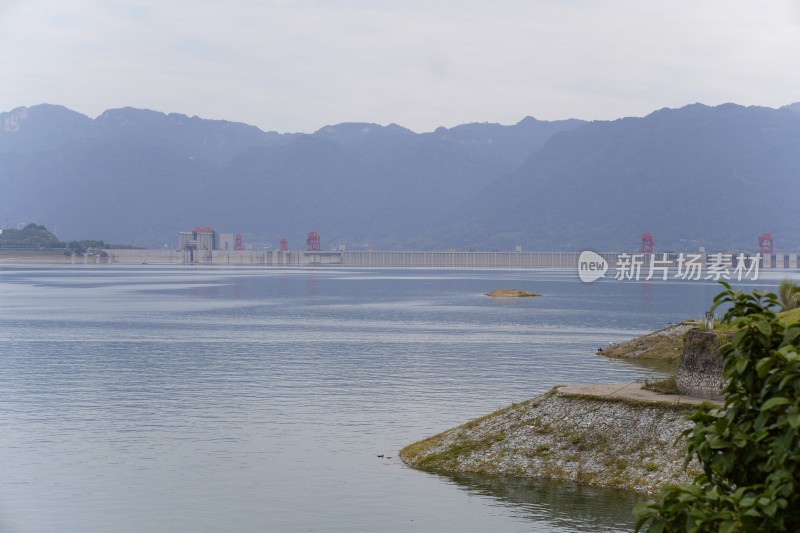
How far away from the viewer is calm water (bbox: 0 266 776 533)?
36812mm

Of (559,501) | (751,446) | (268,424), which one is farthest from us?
(268,424)

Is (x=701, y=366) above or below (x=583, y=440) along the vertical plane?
above

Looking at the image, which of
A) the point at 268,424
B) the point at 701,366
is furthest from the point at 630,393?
the point at 268,424

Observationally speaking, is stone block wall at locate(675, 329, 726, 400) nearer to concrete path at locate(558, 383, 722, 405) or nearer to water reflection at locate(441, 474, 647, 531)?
concrete path at locate(558, 383, 722, 405)

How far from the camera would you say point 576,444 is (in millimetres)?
41844

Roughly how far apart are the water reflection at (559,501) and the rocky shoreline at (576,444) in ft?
2.03

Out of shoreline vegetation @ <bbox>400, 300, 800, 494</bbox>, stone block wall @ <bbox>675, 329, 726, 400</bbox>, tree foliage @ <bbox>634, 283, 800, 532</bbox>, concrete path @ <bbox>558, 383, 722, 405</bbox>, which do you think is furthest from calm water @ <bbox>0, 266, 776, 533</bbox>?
tree foliage @ <bbox>634, 283, 800, 532</bbox>

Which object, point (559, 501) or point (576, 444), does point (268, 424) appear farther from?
point (559, 501)

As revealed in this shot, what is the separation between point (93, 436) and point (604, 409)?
2542 centimetres

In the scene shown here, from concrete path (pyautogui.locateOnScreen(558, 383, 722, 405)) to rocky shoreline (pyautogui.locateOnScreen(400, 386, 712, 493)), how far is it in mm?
203

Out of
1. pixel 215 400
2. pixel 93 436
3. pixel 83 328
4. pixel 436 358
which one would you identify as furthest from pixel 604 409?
pixel 83 328

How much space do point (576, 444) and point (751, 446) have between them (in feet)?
88.7

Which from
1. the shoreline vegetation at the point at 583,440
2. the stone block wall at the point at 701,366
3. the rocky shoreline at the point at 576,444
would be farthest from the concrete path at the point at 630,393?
the stone block wall at the point at 701,366

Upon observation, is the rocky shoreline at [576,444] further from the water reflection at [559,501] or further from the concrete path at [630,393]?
the water reflection at [559,501]
